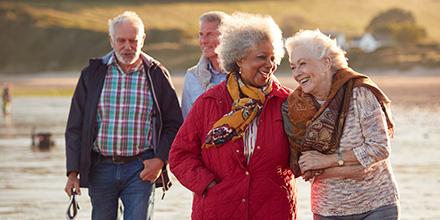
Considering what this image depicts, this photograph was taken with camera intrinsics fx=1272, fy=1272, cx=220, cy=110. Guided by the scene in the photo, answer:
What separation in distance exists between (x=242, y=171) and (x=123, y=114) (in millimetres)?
1771

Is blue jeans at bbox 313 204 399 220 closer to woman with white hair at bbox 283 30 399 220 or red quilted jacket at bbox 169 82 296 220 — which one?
woman with white hair at bbox 283 30 399 220

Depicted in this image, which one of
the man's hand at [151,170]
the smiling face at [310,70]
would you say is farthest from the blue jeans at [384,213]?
the man's hand at [151,170]

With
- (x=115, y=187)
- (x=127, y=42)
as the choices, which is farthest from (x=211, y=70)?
(x=115, y=187)

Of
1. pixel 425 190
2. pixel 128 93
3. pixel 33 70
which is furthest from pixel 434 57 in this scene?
pixel 128 93

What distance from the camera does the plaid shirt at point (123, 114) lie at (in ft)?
27.8

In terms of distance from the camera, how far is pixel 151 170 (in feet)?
27.7

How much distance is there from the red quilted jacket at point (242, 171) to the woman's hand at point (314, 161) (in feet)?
0.43

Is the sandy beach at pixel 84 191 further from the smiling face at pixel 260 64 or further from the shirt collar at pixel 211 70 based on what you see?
the smiling face at pixel 260 64

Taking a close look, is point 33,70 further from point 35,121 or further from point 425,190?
point 425,190

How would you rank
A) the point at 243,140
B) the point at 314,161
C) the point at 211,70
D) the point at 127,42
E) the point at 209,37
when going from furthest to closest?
the point at 211,70 → the point at 209,37 → the point at 127,42 → the point at 243,140 → the point at 314,161

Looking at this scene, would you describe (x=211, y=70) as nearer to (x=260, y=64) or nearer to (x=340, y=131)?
(x=260, y=64)

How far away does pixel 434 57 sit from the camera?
85688 millimetres

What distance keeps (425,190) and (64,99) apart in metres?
36.3

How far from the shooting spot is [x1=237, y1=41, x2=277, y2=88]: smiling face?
7004mm
